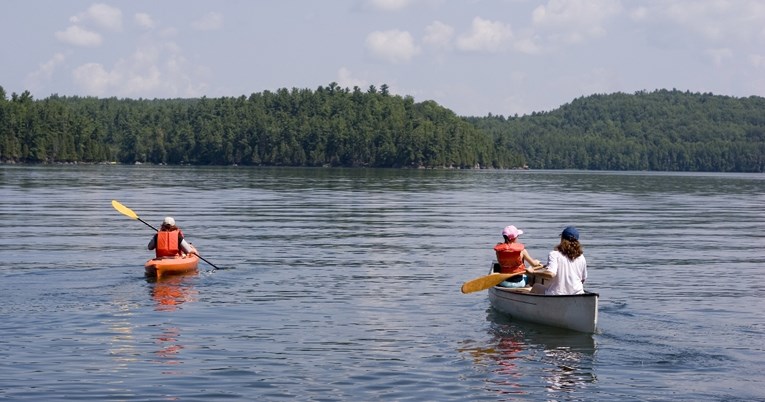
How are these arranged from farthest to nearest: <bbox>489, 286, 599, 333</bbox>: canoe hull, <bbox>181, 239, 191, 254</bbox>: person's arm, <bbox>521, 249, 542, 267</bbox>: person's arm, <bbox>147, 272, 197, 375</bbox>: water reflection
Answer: <bbox>181, 239, 191, 254</bbox>: person's arm → <bbox>521, 249, 542, 267</bbox>: person's arm → <bbox>489, 286, 599, 333</bbox>: canoe hull → <bbox>147, 272, 197, 375</bbox>: water reflection

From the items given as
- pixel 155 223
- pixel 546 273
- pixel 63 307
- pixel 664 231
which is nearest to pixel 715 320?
pixel 546 273

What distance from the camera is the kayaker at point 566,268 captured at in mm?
20828

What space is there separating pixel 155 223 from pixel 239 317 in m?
27.0

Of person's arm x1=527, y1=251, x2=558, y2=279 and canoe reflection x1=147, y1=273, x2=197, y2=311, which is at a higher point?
person's arm x1=527, y1=251, x2=558, y2=279

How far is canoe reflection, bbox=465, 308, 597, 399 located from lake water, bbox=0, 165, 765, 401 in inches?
2.1

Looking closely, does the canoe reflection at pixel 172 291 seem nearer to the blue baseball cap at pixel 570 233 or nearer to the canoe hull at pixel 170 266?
the canoe hull at pixel 170 266

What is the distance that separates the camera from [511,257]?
23.6m

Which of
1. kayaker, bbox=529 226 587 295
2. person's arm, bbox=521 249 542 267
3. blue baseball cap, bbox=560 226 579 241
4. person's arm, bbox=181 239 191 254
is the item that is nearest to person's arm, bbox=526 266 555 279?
kayaker, bbox=529 226 587 295

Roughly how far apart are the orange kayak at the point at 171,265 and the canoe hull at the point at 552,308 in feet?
31.0

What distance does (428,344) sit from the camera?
1984cm

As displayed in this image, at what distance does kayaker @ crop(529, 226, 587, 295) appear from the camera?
820 inches

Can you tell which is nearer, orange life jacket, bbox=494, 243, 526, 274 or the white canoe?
the white canoe

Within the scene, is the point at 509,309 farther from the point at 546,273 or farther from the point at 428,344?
the point at 428,344

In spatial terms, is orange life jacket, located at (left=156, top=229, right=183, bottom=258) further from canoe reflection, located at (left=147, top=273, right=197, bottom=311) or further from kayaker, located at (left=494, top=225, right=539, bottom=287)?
kayaker, located at (left=494, top=225, right=539, bottom=287)
